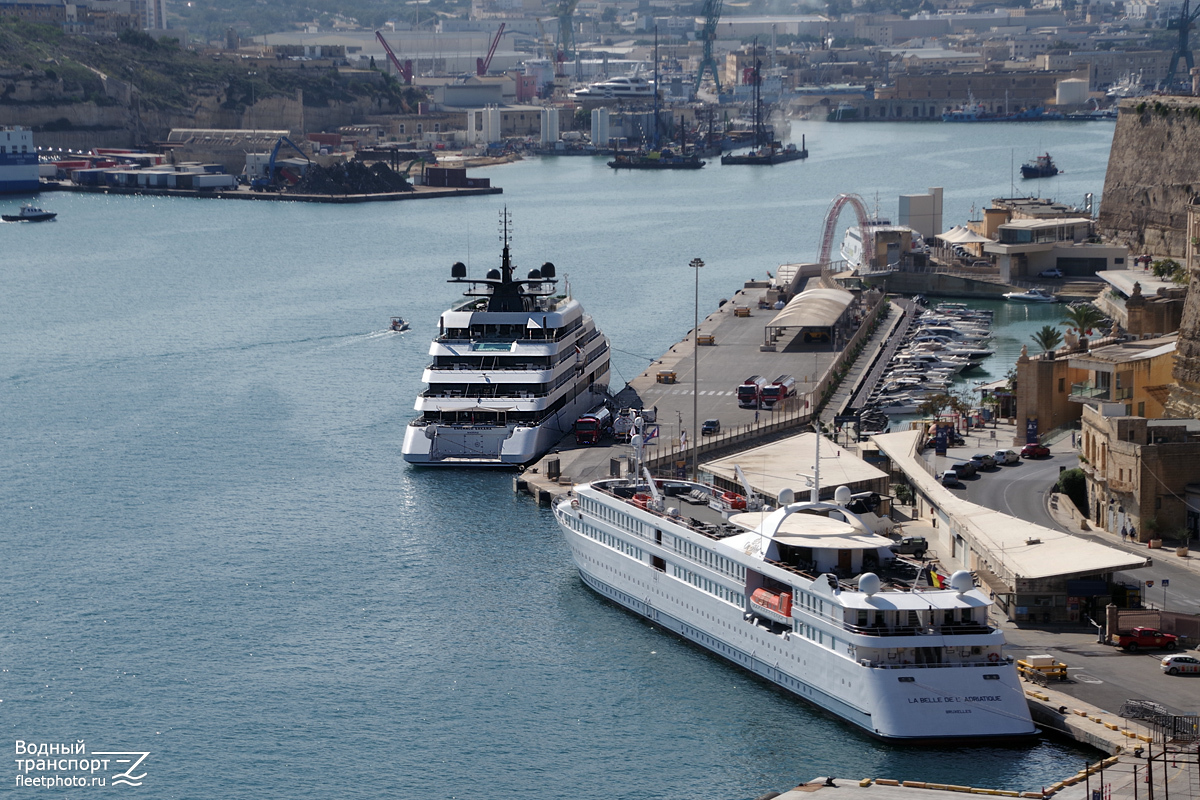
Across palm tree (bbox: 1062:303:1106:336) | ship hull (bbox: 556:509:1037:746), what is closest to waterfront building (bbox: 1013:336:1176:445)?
palm tree (bbox: 1062:303:1106:336)

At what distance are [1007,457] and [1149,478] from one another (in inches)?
251

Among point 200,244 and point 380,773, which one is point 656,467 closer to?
point 380,773

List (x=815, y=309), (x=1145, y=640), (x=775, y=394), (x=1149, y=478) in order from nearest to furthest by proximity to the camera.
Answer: (x=1145, y=640) < (x=1149, y=478) < (x=775, y=394) < (x=815, y=309)

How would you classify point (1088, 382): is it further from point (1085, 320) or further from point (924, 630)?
point (924, 630)

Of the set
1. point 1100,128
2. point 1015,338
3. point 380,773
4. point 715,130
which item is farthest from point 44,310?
point 1100,128

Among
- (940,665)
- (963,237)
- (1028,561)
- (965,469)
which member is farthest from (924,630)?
(963,237)

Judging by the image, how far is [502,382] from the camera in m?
46.8

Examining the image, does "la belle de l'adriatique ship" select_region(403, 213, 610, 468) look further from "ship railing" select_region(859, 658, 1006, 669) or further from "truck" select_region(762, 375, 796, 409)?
"ship railing" select_region(859, 658, 1006, 669)

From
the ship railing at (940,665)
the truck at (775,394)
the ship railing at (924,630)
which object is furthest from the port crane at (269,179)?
the ship railing at (940,665)

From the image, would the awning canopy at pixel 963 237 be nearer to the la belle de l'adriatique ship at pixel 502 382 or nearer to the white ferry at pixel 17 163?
the la belle de l'adriatique ship at pixel 502 382

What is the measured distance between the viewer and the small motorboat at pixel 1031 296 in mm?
74500

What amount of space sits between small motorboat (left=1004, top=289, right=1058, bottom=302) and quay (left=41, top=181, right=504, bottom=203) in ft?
222

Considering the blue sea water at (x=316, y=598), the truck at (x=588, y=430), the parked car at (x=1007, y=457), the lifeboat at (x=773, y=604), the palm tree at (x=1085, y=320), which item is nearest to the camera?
the blue sea water at (x=316, y=598)

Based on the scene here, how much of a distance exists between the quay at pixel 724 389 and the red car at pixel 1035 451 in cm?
733
